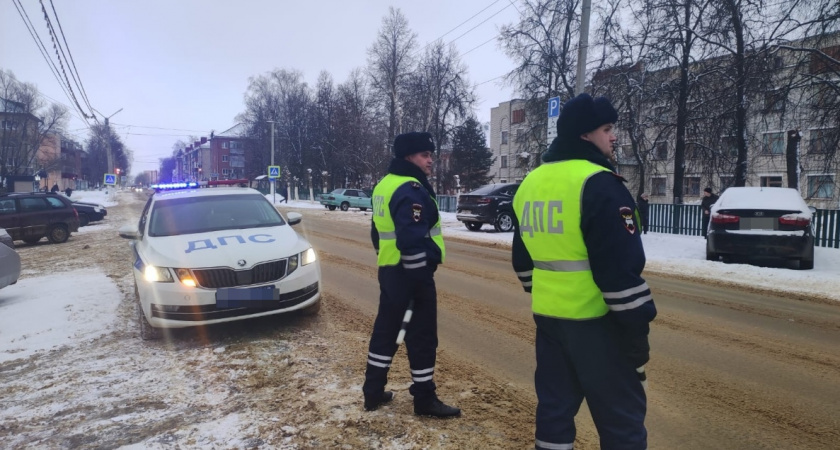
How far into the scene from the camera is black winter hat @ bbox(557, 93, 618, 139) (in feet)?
7.01

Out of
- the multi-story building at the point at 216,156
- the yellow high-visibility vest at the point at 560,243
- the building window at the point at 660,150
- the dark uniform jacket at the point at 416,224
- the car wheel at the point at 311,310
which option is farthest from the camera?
the multi-story building at the point at 216,156

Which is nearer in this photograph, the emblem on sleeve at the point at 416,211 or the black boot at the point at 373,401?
the emblem on sleeve at the point at 416,211

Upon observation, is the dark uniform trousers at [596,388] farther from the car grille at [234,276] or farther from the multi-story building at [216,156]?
the multi-story building at [216,156]

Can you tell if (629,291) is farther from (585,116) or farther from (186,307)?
(186,307)

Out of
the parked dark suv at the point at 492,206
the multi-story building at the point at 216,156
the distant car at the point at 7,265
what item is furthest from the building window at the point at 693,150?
the multi-story building at the point at 216,156

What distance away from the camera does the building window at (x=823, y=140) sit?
43.1ft

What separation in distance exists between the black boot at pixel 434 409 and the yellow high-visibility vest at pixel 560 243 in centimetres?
143

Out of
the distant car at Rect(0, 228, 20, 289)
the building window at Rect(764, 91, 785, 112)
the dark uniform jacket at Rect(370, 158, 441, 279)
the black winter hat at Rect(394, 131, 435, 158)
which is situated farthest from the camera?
the building window at Rect(764, 91, 785, 112)

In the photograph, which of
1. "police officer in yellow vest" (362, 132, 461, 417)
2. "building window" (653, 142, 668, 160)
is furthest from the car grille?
"building window" (653, 142, 668, 160)

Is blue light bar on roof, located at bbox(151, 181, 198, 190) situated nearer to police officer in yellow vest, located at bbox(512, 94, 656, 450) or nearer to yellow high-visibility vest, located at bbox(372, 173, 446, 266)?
yellow high-visibility vest, located at bbox(372, 173, 446, 266)

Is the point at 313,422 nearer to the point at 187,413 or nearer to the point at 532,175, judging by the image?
the point at 187,413

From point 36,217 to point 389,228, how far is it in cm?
1682

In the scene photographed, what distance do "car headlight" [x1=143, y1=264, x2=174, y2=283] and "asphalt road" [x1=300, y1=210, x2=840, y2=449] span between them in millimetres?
2268

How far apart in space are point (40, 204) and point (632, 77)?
68.8 feet
